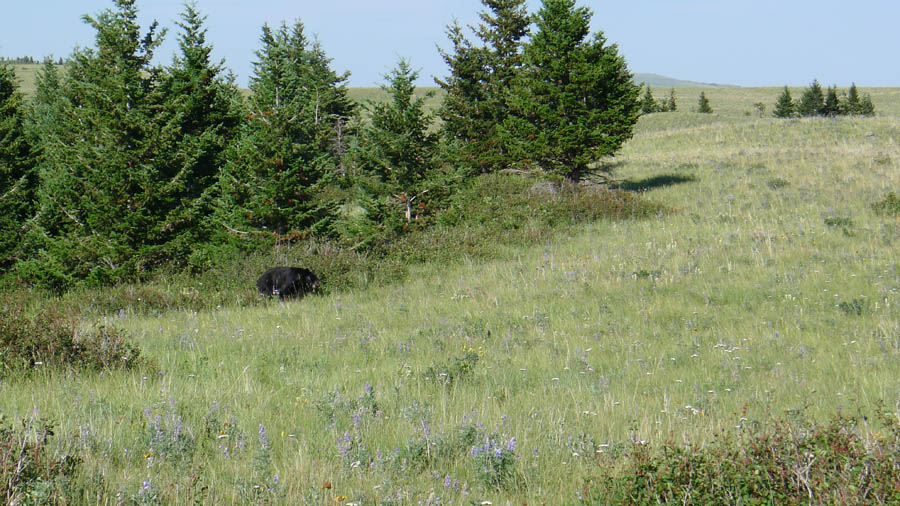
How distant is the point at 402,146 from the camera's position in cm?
1608

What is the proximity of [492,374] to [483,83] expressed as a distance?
78.9ft

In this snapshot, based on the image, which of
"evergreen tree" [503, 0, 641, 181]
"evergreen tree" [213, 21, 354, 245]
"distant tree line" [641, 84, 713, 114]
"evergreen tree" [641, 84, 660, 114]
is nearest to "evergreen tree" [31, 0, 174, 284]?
"evergreen tree" [213, 21, 354, 245]

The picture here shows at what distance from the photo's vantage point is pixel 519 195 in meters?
20.3

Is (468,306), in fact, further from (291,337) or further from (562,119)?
(562,119)

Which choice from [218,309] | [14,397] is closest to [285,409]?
[14,397]

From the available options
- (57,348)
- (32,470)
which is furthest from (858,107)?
(32,470)

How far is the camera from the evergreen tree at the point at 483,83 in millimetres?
27656

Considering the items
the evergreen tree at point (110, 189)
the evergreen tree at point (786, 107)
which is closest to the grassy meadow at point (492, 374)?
the evergreen tree at point (110, 189)

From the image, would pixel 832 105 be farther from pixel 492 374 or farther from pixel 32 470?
pixel 32 470

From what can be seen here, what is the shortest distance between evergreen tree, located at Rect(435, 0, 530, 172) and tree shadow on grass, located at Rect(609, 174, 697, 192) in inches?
220

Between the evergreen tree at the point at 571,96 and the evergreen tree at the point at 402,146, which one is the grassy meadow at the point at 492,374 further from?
the evergreen tree at the point at 571,96

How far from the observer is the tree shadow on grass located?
2367 cm

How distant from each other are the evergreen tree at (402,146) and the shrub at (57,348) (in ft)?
34.1

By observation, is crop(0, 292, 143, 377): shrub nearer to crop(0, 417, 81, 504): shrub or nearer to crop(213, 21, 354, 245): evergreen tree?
crop(0, 417, 81, 504): shrub
